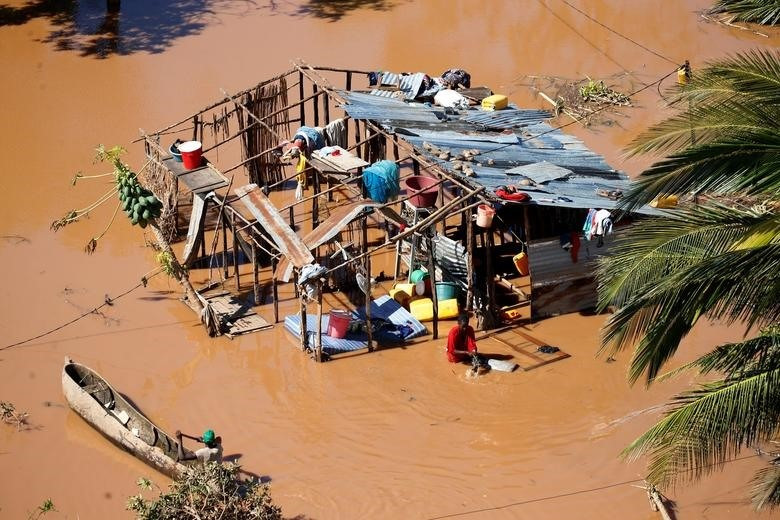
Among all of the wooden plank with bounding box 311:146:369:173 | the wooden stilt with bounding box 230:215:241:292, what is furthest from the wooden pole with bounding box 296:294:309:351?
the wooden plank with bounding box 311:146:369:173

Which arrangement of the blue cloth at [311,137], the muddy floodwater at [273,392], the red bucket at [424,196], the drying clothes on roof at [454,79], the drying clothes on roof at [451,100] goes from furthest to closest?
the drying clothes on roof at [454,79] < the drying clothes on roof at [451,100] < the blue cloth at [311,137] < the red bucket at [424,196] < the muddy floodwater at [273,392]

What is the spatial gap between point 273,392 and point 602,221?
488 centimetres

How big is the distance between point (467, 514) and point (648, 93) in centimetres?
1300

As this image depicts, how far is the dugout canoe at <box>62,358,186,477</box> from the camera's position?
1109 centimetres

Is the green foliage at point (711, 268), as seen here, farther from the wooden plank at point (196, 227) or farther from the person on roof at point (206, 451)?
the wooden plank at point (196, 227)

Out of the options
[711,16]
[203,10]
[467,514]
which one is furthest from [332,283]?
[711,16]

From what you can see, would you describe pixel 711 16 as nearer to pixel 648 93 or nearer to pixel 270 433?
pixel 648 93

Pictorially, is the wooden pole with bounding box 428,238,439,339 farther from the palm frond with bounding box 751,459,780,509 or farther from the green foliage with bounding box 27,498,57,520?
the green foliage with bounding box 27,498,57,520

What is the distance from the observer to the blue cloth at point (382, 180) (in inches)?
545

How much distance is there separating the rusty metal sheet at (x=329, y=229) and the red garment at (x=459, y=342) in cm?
199

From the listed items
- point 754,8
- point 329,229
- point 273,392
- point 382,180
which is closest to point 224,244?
point 329,229

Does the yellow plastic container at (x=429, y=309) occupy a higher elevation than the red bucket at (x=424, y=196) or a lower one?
lower

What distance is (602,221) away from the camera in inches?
520

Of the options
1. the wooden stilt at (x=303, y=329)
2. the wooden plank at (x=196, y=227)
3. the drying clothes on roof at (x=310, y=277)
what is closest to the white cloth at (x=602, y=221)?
the drying clothes on roof at (x=310, y=277)
